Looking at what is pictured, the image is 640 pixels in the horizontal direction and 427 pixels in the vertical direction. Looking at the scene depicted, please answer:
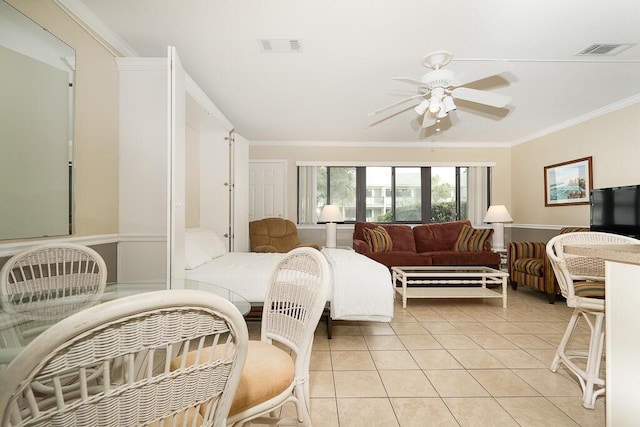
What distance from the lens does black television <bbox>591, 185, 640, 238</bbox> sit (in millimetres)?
3489

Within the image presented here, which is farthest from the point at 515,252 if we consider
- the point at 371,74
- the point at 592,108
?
the point at 371,74

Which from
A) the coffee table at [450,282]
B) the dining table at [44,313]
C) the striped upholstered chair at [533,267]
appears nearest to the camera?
the dining table at [44,313]

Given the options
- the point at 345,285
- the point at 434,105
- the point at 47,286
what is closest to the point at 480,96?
the point at 434,105

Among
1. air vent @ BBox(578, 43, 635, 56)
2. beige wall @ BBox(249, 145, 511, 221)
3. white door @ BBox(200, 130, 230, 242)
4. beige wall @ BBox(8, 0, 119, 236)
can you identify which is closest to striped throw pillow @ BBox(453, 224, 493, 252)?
beige wall @ BBox(249, 145, 511, 221)

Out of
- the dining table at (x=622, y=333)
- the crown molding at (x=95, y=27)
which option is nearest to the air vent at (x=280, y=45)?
the crown molding at (x=95, y=27)

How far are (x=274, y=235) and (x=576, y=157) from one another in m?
4.73

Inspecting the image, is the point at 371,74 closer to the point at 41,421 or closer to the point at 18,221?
the point at 18,221

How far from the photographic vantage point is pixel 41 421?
1.59 ft

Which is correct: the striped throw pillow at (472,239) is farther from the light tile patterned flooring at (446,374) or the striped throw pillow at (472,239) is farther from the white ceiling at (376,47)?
the white ceiling at (376,47)

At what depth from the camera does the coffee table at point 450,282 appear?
3.71 meters

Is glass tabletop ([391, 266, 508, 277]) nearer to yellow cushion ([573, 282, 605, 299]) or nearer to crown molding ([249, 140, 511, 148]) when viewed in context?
yellow cushion ([573, 282, 605, 299])

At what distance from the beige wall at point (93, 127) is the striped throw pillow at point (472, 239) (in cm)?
473

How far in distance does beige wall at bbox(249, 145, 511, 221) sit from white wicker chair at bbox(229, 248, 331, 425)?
461cm

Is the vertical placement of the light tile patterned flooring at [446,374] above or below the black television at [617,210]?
→ below
